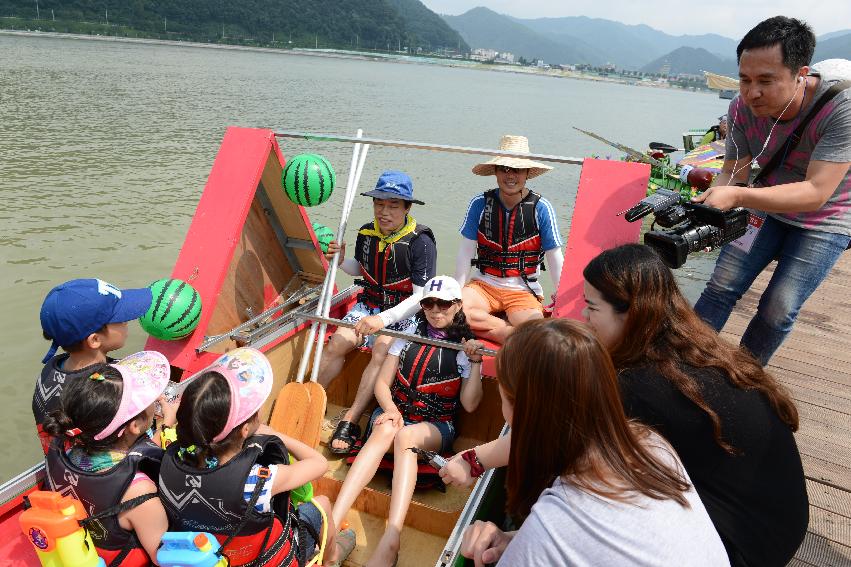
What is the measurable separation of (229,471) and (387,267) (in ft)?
6.40

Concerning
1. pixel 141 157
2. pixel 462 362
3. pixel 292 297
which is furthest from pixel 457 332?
pixel 141 157

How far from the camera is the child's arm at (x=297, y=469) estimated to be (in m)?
1.83

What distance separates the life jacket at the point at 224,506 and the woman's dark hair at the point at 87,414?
21cm

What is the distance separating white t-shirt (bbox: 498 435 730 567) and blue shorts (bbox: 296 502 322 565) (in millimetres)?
974

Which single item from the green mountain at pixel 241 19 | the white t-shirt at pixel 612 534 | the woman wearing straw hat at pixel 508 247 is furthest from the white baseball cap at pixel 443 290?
the green mountain at pixel 241 19

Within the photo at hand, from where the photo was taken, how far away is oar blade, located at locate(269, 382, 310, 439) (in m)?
3.03

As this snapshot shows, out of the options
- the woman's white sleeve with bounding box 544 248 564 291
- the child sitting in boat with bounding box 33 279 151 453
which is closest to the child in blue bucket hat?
the woman's white sleeve with bounding box 544 248 564 291

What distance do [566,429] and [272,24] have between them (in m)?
81.1

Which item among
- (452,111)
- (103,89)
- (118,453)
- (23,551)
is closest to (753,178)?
(118,453)

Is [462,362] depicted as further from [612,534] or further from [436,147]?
[612,534]

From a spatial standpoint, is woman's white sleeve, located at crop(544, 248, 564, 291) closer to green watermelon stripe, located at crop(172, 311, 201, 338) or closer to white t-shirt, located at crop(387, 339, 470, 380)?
white t-shirt, located at crop(387, 339, 470, 380)

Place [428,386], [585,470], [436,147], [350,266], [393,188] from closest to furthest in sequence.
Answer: [585,470] < [428,386] < [393,188] < [436,147] < [350,266]

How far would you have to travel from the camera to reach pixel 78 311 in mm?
2115

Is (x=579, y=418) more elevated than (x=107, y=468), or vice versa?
(x=579, y=418)
